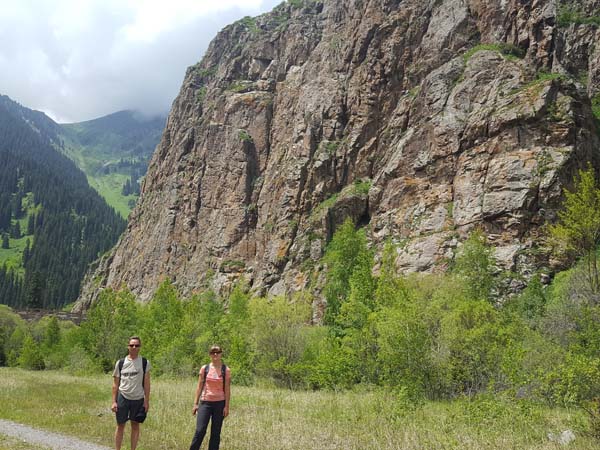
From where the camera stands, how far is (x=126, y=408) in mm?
9805

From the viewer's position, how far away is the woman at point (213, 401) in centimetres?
960

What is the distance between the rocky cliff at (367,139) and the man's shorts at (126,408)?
41.7 m

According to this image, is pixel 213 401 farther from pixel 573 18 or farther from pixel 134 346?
pixel 573 18

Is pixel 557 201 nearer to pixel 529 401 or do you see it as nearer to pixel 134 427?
pixel 529 401

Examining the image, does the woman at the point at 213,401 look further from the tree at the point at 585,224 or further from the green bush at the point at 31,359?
the green bush at the point at 31,359

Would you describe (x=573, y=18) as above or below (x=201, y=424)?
above

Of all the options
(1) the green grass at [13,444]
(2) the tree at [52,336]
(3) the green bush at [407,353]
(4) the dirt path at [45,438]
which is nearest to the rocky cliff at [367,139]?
(2) the tree at [52,336]

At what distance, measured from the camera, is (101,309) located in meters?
50.2

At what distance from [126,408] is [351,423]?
7465mm

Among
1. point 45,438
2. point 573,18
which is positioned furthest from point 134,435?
point 573,18

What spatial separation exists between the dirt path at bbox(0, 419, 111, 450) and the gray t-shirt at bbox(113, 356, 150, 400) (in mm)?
3228

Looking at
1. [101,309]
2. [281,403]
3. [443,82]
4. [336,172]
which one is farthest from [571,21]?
[101,309]

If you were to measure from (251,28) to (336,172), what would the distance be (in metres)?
62.0

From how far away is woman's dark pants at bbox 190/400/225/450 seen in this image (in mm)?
9562
